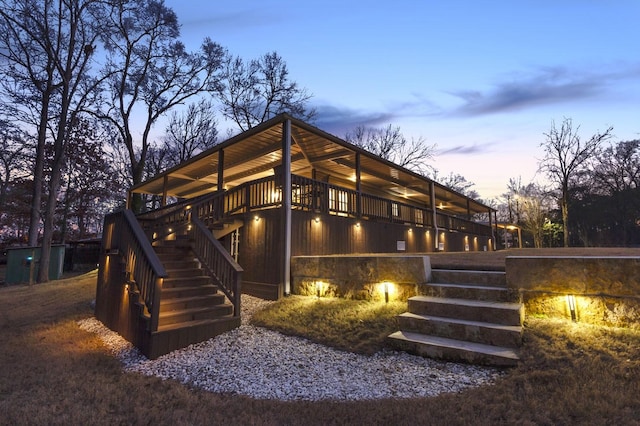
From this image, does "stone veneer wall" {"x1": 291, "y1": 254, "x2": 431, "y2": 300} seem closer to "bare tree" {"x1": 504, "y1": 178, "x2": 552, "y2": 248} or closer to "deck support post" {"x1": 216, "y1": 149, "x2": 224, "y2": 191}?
"deck support post" {"x1": 216, "y1": 149, "x2": 224, "y2": 191}

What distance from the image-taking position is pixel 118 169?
79.6ft

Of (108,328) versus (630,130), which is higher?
(630,130)

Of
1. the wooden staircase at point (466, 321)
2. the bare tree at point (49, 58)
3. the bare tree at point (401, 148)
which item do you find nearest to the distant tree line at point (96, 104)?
the bare tree at point (49, 58)

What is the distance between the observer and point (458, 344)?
3969 millimetres

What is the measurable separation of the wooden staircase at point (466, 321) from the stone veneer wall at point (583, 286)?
0.30 metres

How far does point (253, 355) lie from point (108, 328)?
14.0ft

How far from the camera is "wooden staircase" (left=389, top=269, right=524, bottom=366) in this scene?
3756mm

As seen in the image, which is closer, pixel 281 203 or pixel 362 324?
pixel 362 324

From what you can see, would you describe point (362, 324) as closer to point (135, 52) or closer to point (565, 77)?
point (135, 52)

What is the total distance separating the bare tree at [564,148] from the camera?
23.5 meters

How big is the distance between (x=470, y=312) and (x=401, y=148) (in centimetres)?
2645

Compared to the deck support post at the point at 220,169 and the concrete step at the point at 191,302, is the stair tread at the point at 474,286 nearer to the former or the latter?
the concrete step at the point at 191,302

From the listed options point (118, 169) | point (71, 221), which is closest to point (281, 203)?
point (118, 169)

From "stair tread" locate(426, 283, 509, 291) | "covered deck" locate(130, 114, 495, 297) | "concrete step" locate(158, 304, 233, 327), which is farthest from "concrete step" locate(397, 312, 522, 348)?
"covered deck" locate(130, 114, 495, 297)
